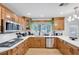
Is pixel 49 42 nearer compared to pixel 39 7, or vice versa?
pixel 39 7

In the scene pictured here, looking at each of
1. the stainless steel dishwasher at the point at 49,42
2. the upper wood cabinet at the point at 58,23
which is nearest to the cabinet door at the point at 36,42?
the stainless steel dishwasher at the point at 49,42

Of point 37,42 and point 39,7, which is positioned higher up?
point 39,7

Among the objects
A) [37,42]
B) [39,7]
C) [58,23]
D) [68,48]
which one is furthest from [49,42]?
[68,48]

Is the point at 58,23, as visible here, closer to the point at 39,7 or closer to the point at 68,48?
the point at 39,7

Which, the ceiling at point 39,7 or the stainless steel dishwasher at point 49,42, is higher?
the ceiling at point 39,7

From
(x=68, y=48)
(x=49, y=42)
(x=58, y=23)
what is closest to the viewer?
(x=68, y=48)

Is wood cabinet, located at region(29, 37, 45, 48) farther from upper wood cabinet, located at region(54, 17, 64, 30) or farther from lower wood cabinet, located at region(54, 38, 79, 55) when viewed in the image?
upper wood cabinet, located at region(54, 17, 64, 30)

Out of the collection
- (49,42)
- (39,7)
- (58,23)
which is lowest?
(49,42)

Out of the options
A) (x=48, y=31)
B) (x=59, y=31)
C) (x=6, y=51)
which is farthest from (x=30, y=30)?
(x=6, y=51)

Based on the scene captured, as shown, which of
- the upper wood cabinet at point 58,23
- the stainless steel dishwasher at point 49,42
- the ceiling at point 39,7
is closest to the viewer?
the ceiling at point 39,7

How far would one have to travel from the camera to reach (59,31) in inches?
315

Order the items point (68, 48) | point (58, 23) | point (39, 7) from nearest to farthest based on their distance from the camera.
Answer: point (68, 48) → point (39, 7) → point (58, 23)

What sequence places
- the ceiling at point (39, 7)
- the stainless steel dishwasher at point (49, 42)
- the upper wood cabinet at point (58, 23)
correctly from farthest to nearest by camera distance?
the upper wood cabinet at point (58, 23) < the stainless steel dishwasher at point (49, 42) < the ceiling at point (39, 7)

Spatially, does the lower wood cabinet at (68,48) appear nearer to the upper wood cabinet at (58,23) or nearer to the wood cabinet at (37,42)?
the wood cabinet at (37,42)
